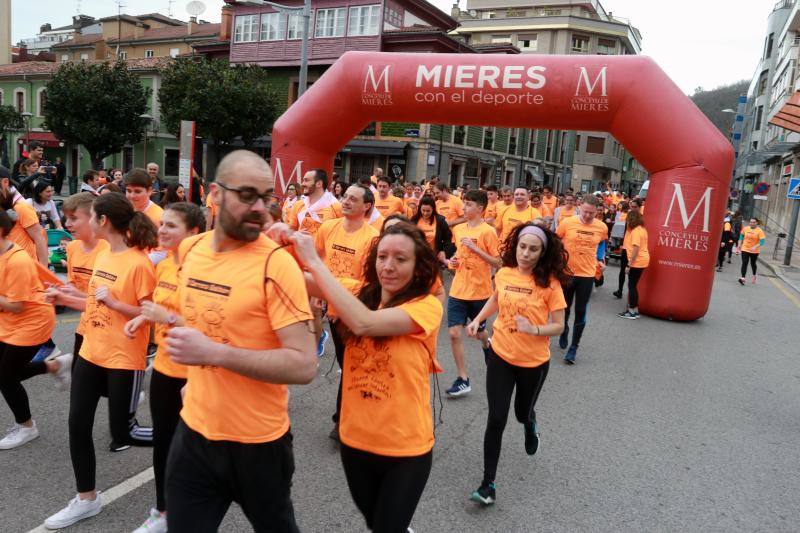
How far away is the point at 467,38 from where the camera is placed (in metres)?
54.3

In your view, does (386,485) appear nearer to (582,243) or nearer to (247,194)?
(247,194)

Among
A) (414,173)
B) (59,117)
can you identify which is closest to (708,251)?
(414,173)

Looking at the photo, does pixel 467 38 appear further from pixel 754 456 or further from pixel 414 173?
pixel 754 456

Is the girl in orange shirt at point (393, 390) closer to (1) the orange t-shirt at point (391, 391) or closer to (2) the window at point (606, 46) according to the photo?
(1) the orange t-shirt at point (391, 391)

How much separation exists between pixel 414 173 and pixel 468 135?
555 centimetres

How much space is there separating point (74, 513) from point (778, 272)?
19.5 metres

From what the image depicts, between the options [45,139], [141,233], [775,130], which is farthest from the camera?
[45,139]

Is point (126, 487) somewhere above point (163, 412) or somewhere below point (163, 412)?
below

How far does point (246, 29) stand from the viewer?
32.3m

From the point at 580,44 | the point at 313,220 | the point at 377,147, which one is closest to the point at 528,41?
the point at 580,44

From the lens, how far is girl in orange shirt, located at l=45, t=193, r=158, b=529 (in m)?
3.05

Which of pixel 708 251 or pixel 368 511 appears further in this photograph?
pixel 708 251

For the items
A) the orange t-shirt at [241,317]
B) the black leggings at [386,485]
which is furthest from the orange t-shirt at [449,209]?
the orange t-shirt at [241,317]

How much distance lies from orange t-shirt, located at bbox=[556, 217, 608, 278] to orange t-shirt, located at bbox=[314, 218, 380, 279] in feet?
10.0
